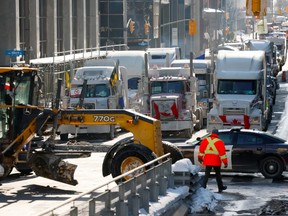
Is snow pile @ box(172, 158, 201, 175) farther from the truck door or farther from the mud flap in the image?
the truck door

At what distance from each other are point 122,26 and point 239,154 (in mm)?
69486

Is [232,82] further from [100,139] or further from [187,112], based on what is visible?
[100,139]

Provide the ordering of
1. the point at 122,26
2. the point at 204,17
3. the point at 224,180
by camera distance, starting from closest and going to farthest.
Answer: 1. the point at 224,180
2. the point at 122,26
3. the point at 204,17

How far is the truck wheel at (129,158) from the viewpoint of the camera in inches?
909

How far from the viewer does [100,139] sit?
1726 inches

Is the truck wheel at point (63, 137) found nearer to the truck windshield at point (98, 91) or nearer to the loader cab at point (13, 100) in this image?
the truck windshield at point (98, 91)

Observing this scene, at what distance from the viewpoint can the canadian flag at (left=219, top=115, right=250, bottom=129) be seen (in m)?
41.8

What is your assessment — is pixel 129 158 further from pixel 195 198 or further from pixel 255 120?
pixel 255 120

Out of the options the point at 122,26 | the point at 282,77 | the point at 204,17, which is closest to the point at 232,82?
the point at 282,77

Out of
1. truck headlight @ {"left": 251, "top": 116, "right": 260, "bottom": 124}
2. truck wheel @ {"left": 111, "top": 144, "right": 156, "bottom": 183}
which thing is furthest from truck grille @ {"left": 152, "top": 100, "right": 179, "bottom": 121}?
truck wheel @ {"left": 111, "top": 144, "right": 156, "bottom": 183}

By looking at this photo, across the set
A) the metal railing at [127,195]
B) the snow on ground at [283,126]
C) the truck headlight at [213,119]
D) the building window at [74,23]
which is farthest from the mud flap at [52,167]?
the building window at [74,23]

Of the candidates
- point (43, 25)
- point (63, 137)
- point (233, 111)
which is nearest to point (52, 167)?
point (233, 111)

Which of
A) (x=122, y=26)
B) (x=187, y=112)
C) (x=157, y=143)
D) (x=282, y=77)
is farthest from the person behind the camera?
(x=122, y=26)

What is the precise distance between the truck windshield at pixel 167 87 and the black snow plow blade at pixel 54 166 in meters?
20.4
